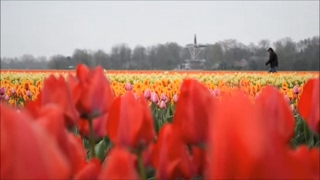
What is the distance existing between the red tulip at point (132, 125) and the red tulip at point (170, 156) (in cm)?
5

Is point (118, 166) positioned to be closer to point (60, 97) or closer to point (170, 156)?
point (170, 156)

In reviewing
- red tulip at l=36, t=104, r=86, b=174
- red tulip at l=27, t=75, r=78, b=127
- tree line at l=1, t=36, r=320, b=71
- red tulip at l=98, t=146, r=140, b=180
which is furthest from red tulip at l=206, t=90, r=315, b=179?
tree line at l=1, t=36, r=320, b=71

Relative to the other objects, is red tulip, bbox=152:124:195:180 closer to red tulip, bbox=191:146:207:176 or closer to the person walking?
red tulip, bbox=191:146:207:176

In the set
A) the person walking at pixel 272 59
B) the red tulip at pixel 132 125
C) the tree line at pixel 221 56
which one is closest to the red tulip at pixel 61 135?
the red tulip at pixel 132 125

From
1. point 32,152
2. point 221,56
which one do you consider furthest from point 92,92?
point 221,56

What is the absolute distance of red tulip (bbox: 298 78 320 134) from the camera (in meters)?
0.80

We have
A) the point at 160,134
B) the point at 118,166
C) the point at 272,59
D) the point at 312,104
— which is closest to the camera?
the point at 118,166

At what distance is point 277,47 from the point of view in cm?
5269

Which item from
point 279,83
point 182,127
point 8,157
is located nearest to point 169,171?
point 182,127

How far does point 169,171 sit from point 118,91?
458 centimetres

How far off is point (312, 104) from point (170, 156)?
286 millimetres

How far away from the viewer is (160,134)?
71 centimetres

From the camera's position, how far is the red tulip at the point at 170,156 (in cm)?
69

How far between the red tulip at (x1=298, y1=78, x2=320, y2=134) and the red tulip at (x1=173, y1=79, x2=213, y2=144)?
0.19 m
